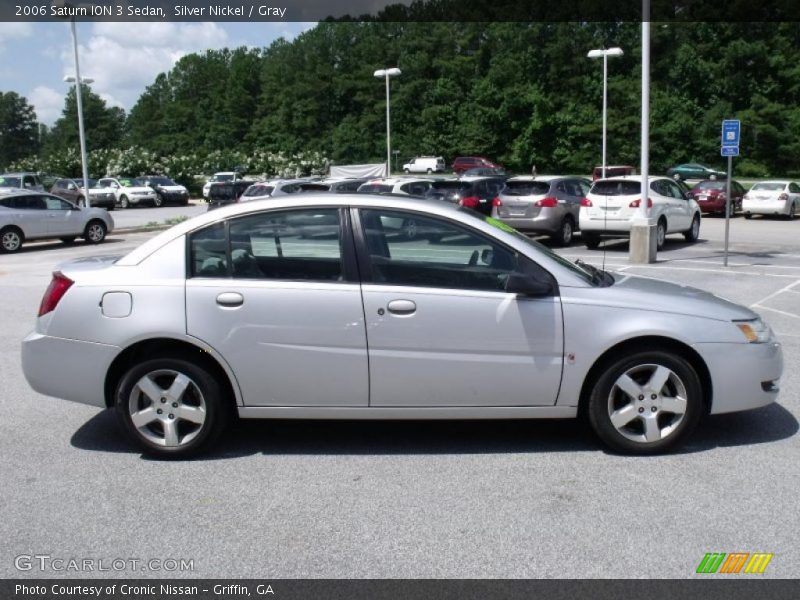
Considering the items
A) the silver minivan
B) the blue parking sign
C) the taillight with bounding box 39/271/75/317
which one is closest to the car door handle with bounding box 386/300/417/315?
the taillight with bounding box 39/271/75/317

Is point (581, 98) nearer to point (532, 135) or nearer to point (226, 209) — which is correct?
point (532, 135)

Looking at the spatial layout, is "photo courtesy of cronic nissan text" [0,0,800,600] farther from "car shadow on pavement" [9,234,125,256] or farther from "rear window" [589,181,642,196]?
"car shadow on pavement" [9,234,125,256]

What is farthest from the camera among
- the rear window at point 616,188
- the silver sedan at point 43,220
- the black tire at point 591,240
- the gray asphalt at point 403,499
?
the silver sedan at point 43,220

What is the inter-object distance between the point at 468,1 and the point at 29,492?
96.1 m

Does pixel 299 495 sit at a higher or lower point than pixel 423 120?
lower

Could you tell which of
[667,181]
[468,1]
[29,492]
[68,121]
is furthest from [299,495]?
[68,121]

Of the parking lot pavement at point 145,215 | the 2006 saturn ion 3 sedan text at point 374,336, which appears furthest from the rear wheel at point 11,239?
the 2006 saturn ion 3 sedan text at point 374,336

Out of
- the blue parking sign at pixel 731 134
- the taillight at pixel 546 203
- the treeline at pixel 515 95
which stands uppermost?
the treeline at pixel 515 95

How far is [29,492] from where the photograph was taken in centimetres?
505

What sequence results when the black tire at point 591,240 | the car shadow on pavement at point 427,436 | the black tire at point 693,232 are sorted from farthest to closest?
the black tire at point 693,232 < the black tire at point 591,240 < the car shadow on pavement at point 427,436

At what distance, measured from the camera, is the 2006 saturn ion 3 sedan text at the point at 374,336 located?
541 centimetres

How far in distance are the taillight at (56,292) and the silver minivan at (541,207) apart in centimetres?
1672

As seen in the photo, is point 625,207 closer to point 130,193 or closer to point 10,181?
point 130,193
